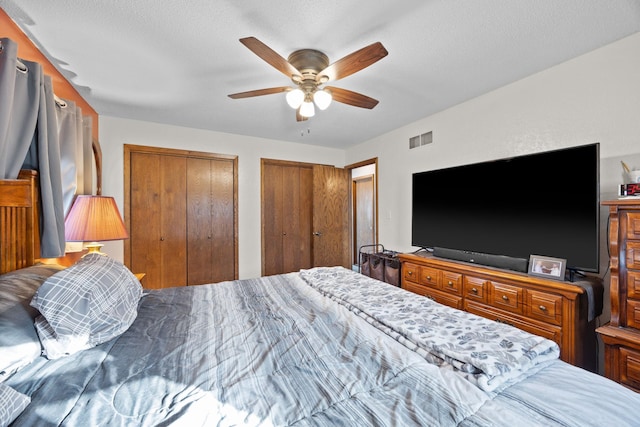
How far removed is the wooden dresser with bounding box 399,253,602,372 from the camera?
1754mm

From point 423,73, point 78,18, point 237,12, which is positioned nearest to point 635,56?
point 423,73

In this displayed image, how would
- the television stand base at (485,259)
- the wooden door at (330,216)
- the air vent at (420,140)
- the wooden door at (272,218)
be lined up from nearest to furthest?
the television stand base at (485,259) < the air vent at (420,140) < the wooden door at (272,218) < the wooden door at (330,216)

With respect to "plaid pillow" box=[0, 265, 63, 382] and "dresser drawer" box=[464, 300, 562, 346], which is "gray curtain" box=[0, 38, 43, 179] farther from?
"dresser drawer" box=[464, 300, 562, 346]

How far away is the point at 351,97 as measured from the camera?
211 cm

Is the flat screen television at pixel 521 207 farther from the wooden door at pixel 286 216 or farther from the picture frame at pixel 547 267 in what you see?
the wooden door at pixel 286 216

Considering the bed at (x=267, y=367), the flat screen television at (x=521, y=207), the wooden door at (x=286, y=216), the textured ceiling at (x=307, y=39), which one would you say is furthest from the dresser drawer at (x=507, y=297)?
the wooden door at (x=286, y=216)

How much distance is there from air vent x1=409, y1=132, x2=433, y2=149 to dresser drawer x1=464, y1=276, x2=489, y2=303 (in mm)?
1710

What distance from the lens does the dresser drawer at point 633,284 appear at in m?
1.50

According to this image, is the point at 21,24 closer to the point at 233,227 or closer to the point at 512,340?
the point at 233,227

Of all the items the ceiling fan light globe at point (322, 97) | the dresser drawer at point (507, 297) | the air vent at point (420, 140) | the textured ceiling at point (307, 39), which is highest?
the textured ceiling at point (307, 39)

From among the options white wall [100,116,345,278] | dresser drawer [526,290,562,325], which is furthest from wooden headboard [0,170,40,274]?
dresser drawer [526,290,562,325]

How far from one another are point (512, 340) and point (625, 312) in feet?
3.61

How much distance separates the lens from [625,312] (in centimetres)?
154

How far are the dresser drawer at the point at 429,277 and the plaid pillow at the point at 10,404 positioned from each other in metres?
2.73
